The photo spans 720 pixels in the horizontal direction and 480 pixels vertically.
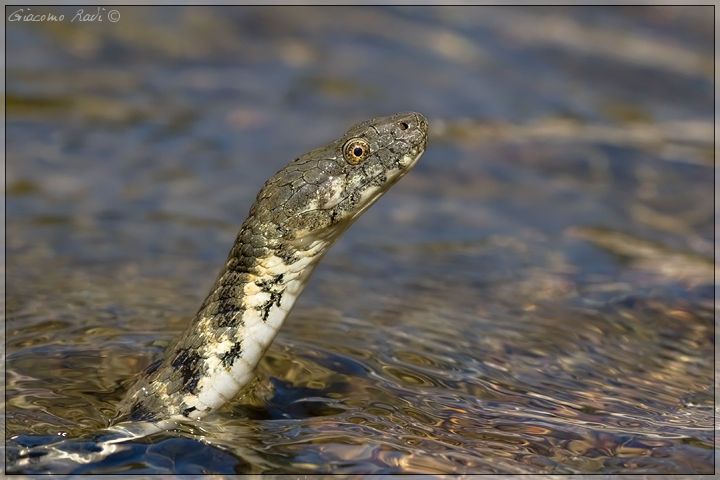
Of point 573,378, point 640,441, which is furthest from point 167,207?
point 640,441

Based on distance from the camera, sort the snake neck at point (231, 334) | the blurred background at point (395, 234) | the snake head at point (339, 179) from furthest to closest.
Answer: the snake head at point (339, 179), the snake neck at point (231, 334), the blurred background at point (395, 234)

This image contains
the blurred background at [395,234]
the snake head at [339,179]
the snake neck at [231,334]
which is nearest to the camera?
the blurred background at [395,234]

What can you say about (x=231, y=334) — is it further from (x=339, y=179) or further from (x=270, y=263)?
(x=339, y=179)

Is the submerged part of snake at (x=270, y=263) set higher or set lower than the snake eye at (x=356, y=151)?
lower

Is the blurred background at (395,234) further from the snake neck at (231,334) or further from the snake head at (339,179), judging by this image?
the snake head at (339,179)

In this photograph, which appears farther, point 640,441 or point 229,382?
point 229,382

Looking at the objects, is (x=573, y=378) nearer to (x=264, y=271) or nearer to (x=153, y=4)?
(x=264, y=271)

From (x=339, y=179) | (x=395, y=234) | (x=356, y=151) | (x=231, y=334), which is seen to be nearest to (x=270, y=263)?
(x=231, y=334)

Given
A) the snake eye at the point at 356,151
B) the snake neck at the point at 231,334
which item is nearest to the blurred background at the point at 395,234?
the snake neck at the point at 231,334
